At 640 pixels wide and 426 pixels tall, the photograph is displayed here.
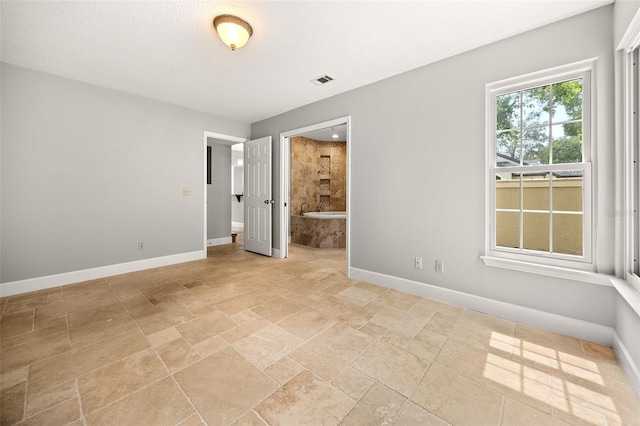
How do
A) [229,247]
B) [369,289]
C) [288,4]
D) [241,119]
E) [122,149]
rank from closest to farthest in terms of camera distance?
[288,4], [369,289], [122,149], [241,119], [229,247]

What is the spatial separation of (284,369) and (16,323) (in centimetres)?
248

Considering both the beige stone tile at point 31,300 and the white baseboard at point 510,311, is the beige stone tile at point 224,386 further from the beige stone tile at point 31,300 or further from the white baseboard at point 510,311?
the beige stone tile at point 31,300

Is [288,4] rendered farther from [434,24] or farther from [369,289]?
[369,289]

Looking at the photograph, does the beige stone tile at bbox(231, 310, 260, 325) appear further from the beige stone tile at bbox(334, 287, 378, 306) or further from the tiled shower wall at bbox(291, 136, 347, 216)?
the tiled shower wall at bbox(291, 136, 347, 216)

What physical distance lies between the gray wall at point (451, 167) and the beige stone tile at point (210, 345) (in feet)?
6.47

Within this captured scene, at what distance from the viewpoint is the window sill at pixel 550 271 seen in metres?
1.95

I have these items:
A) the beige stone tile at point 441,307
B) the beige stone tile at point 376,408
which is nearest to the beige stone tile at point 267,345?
the beige stone tile at point 376,408

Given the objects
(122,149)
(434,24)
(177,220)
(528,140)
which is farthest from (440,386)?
(122,149)

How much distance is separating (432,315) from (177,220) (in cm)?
398

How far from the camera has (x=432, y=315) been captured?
2408 millimetres

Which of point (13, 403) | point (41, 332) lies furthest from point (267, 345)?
Result: point (41, 332)

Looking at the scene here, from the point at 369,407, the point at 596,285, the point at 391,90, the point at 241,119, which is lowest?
the point at 369,407

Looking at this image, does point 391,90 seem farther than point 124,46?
Yes

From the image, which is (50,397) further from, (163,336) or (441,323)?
(441,323)
